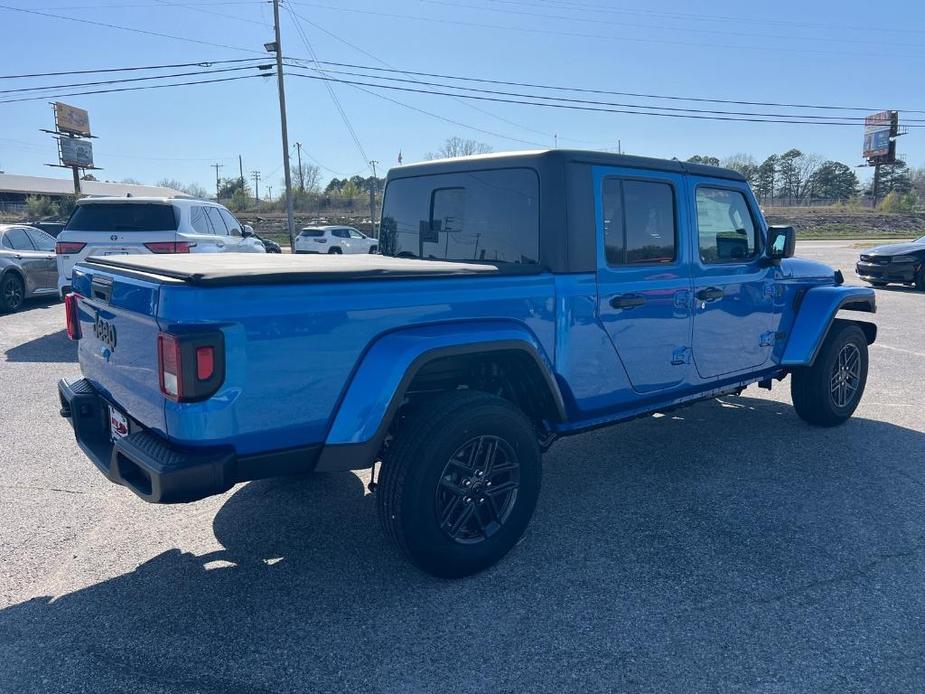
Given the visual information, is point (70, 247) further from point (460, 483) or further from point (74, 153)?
point (74, 153)

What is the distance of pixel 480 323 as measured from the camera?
3100 mm

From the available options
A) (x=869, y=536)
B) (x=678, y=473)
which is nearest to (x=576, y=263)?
(x=678, y=473)

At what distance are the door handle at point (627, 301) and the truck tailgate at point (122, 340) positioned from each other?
7.47 feet

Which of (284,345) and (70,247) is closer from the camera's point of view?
(284,345)

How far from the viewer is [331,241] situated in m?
29.4

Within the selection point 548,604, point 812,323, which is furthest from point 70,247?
point 812,323

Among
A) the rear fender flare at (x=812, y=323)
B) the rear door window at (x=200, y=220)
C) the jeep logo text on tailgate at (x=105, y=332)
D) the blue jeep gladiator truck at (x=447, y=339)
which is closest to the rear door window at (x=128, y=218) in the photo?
the rear door window at (x=200, y=220)

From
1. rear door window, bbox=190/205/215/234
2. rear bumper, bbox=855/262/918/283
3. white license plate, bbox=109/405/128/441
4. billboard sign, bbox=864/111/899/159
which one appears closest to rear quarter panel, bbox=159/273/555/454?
white license plate, bbox=109/405/128/441

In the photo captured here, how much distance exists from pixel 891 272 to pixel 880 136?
67.9m

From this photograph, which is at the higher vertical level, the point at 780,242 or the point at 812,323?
the point at 780,242

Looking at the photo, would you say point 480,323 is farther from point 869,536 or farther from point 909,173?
point 909,173

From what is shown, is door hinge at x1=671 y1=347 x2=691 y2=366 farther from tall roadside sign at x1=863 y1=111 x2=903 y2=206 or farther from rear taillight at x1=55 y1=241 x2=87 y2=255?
tall roadside sign at x1=863 y1=111 x2=903 y2=206

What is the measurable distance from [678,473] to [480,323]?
7.19 feet

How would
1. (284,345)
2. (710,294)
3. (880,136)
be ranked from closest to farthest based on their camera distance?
(284,345)
(710,294)
(880,136)
